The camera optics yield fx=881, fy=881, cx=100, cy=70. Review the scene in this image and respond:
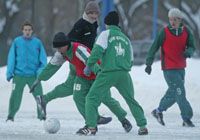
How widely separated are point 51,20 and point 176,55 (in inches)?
1809

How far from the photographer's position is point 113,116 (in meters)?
15.9

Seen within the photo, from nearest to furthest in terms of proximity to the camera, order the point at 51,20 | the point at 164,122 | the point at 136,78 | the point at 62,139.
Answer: the point at 62,139
the point at 164,122
the point at 136,78
the point at 51,20

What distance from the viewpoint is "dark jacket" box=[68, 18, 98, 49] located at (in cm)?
1259

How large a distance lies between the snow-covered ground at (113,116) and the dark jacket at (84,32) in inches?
50.2

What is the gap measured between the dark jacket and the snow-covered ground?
128 centimetres

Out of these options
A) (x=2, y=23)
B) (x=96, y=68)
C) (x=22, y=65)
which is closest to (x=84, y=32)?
(x=96, y=68)

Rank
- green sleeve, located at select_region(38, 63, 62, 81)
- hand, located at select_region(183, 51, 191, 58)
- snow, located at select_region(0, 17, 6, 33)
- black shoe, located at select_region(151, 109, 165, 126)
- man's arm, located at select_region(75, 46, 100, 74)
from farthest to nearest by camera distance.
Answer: snow, located at select_region(0, 17, 6, 33)
black shoe, located at select_region(151, 109, 165, 126)
hand, located at select_region(183, 51, 191, 58)
green sleeve, located at select_region(38, 63, 62, 81)
man's arm, located at select_region(75, 46, 100, 74)

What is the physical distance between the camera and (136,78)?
20.2m

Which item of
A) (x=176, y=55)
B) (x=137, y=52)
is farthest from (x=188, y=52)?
(x=137, y=52)

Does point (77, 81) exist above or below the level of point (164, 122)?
above

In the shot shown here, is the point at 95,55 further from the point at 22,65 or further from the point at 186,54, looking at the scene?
the point at 22,65

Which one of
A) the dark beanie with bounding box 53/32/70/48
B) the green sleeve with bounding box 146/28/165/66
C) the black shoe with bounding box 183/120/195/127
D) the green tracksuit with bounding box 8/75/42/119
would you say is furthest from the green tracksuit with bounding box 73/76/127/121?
the green tracksuit with bounding box 8/75/42/119

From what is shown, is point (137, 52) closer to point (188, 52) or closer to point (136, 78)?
point (136, 78)

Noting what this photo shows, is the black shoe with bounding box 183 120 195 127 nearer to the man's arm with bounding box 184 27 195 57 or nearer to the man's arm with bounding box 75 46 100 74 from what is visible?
the man's arm with bounding box 184 27 195 57
